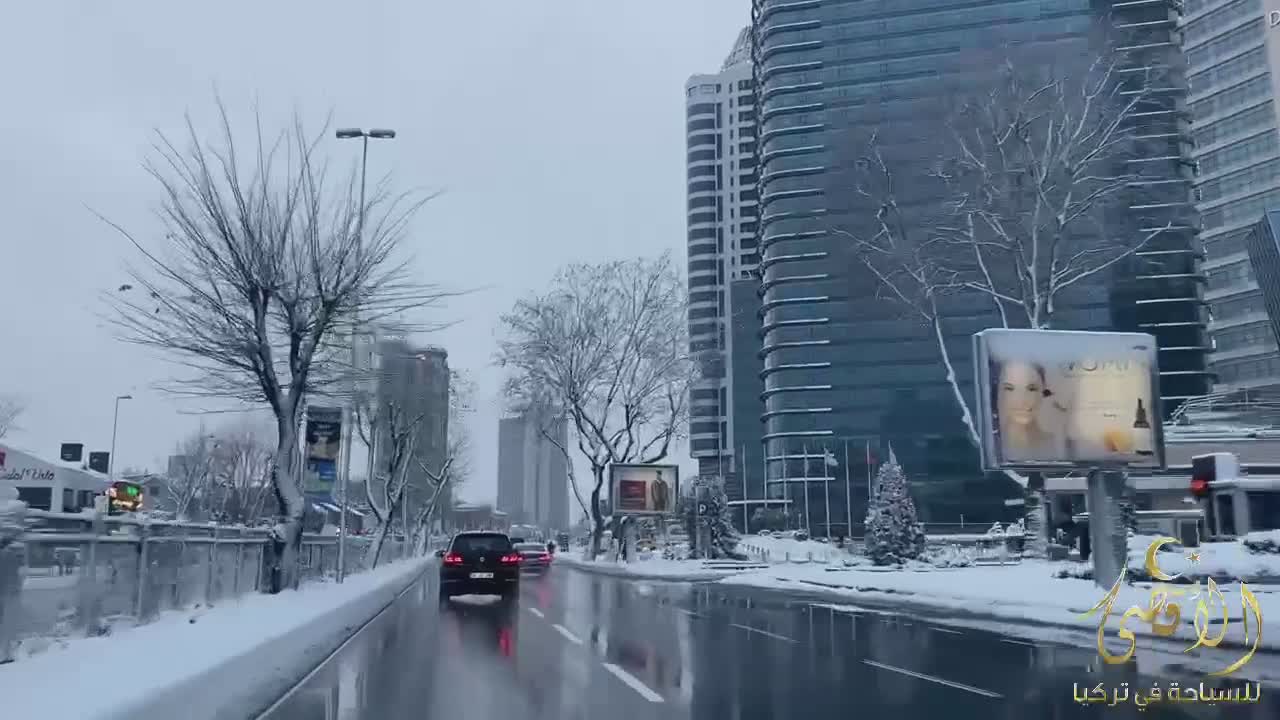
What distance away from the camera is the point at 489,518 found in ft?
484

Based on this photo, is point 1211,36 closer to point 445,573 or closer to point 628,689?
point 445,573

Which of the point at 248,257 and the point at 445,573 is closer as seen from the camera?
the point at 248,257

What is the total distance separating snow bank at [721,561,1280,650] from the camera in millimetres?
16328

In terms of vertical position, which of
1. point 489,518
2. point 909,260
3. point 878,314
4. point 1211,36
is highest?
point 1211,36

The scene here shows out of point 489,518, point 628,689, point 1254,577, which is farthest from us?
point 489,518

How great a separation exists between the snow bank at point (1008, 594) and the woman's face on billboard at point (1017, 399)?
4040 millimetres

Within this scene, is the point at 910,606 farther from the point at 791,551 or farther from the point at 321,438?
the point at 791,551

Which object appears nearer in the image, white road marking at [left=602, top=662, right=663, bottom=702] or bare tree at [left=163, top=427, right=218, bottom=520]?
white road marking at [left=602, top=662, right=663, bottom=702]

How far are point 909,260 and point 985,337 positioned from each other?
889cm

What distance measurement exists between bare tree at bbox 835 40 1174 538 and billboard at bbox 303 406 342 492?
16.6m

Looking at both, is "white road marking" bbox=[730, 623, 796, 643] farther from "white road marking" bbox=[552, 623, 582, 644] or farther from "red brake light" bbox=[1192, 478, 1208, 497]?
"red brake light" bbox=[1192, 478, 1208, 497]

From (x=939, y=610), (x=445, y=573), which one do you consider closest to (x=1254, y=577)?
(x=939, y=610)

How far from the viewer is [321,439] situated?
24.7 meters

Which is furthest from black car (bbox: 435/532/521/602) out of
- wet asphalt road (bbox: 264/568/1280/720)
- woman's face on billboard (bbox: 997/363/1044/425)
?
woman's face on billboard (bbox: 997/363/1044/425)
